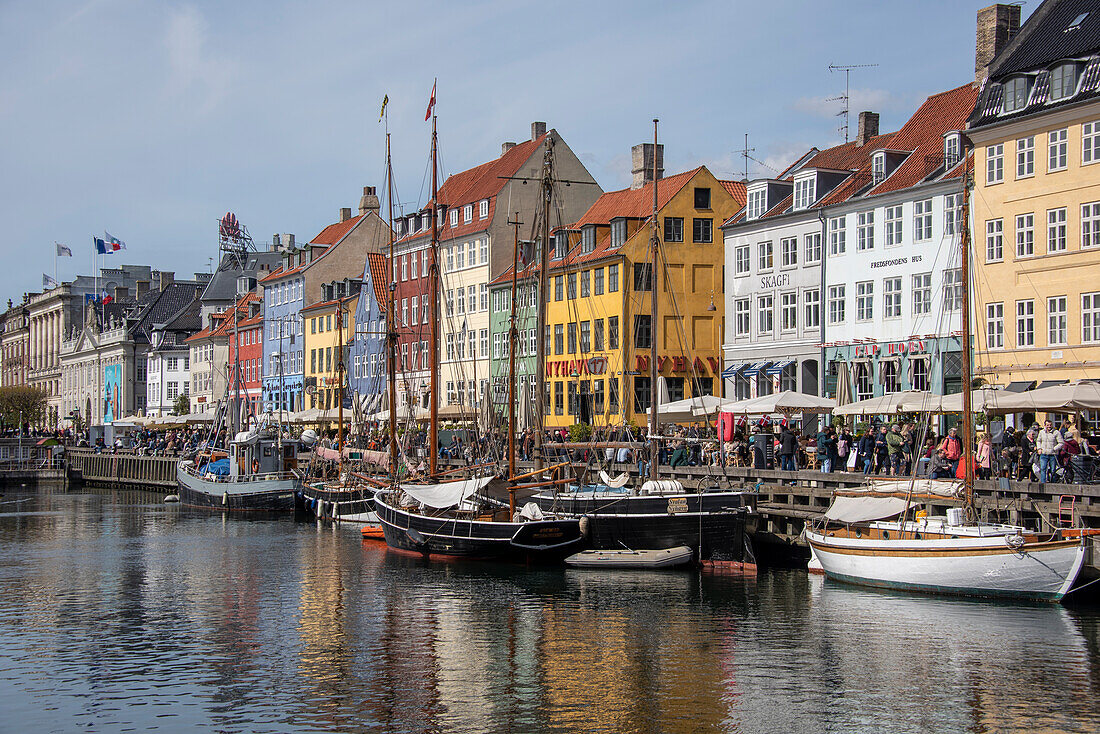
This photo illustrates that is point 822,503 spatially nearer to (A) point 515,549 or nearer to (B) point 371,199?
(A) point 515,549

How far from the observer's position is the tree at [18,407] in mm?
150000

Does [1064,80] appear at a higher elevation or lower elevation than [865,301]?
higher

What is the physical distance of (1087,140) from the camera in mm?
46844

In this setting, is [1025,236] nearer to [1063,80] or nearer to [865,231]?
[1063,80]

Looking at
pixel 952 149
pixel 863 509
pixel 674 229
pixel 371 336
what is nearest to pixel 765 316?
pixel 674 229

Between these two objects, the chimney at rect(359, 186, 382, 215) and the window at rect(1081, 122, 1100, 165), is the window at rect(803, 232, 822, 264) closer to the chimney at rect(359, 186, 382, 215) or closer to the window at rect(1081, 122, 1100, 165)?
the window at rect(1081, 122, 1100, 165)

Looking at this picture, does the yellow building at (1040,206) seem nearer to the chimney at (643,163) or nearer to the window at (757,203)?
the window at (757,203)

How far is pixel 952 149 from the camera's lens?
53500mm

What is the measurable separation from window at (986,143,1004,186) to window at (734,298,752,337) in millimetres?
16032

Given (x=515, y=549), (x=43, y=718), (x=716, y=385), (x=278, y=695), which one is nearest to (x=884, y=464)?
(x=515, y=549)

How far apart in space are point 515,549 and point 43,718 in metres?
19.9

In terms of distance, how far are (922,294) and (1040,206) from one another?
6.55m

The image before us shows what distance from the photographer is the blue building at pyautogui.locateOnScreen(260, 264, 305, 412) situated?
111750 mm

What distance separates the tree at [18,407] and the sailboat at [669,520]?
412ft
